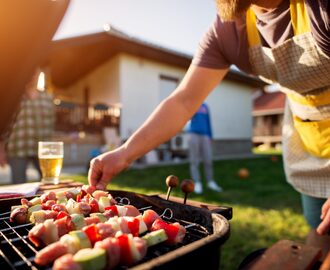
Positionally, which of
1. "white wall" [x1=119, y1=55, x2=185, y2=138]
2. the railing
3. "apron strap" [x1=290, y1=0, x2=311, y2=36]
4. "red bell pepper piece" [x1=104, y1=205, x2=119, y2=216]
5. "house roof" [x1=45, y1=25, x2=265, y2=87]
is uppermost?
"house roof" [x1=45, y1=25, x2=265, y2=87]

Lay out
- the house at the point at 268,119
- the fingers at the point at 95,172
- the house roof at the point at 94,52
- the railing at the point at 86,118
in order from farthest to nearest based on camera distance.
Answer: the house at the point at 268,119 < the railing at the point at 86,118 < the house roof at the point at 94,52 < the fingers at the point at 95,172

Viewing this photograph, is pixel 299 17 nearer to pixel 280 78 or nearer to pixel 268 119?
pixel 280 78

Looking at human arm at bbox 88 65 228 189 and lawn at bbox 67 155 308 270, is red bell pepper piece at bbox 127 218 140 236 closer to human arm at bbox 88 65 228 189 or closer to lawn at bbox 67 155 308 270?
human arm at bbox 88 65 228 189

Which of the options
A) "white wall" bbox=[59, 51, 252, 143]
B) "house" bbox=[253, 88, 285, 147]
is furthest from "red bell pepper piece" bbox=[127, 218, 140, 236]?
"house" bbox=[253, 88, 285, 147]

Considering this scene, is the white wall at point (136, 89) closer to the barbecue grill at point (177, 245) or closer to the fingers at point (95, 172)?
the fingers at point (95, 172)

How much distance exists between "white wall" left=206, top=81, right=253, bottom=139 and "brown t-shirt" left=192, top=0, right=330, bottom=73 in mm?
12800

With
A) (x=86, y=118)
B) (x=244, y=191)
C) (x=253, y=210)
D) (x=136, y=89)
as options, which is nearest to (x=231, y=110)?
(x=136, y=89)

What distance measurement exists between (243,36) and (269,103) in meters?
27.7

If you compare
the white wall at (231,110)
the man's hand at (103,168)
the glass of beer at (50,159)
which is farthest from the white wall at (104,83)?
the man's hand at (103,168)

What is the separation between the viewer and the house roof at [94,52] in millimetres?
10133

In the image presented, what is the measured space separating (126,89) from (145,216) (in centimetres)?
1048

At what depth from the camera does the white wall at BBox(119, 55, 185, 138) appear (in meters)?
11.2

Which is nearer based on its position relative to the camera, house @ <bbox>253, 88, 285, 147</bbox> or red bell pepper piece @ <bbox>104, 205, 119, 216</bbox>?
red bell pepper piece @ <bbox>104, 205, 119, 216</bbox>

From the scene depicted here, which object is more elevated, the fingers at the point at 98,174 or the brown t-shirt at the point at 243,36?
the brown t-shirt at the point at 243,36
